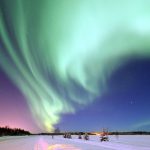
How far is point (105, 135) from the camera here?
73625mm
